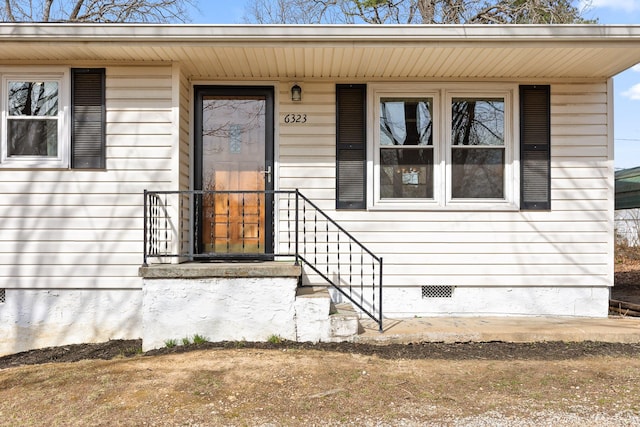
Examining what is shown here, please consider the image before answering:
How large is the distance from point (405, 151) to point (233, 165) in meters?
1.95

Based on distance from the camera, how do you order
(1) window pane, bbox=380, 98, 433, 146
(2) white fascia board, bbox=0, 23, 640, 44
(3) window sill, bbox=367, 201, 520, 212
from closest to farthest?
(2) white fascia board, bbox=0, 23, 640, 44 < (3) window sill, bbox=367, 201, 520, 212 < (1) window pane, bbox=380, 98, 433, 146

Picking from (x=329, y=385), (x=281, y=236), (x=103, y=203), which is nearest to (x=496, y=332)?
(x=329, y=385)

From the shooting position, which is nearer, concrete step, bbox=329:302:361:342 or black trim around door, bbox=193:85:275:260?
concrete step, bbox=329:302:361:342

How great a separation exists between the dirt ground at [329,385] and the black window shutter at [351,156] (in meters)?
1.63

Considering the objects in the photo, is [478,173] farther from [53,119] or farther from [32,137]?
[32,137]

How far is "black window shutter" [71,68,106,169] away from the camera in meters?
4.72

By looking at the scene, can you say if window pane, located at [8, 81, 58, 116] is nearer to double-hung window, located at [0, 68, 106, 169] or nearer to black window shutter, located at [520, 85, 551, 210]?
double-hung window, located at [0, 68, 106, 169]

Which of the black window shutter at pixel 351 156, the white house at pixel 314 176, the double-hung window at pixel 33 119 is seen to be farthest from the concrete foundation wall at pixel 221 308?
the double-hung window at pixel 33 119

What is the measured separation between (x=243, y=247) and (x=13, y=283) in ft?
7.88

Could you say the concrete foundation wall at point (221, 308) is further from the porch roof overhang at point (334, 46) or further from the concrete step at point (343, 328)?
the porch roof overhang at point (334, 46)

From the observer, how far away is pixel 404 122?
513 centimetres

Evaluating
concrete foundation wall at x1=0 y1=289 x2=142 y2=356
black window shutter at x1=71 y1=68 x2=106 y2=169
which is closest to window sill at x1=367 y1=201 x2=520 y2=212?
concrete foundation wall at x1=0 y1=289 x2=142 y2=356

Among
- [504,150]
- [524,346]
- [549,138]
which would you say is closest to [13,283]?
[524,346]

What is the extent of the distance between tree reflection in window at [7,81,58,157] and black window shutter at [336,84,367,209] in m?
3.00
